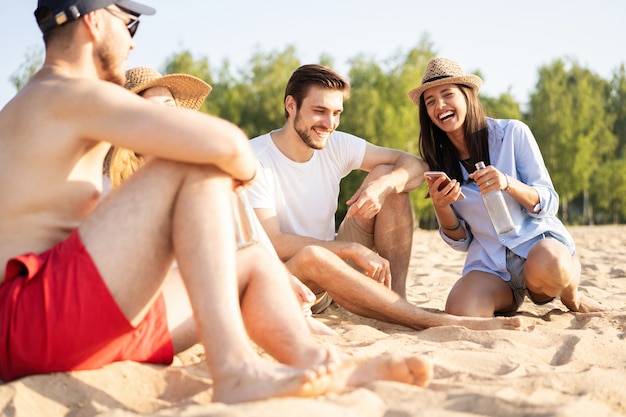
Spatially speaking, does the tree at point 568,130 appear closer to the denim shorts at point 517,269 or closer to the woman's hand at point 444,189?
the denim shorts at point 517,269

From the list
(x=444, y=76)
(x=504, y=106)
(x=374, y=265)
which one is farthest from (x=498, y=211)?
(x=504, y=106)

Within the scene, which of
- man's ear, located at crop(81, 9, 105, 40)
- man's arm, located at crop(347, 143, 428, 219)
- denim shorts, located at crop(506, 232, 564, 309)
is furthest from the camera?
denim shorts, located at crop(506, 232, 564, 309)

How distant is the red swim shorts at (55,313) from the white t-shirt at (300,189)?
6.69 ft

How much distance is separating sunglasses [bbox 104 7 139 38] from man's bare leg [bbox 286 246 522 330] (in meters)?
1.61

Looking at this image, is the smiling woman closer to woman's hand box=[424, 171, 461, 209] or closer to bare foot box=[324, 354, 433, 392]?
woman's hand box=[424, 171, 461, 209]

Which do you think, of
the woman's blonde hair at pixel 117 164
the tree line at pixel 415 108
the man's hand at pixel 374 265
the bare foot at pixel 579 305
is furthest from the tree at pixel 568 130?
the woman's blonde hair at pixel 117 164

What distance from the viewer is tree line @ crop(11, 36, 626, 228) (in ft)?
89.8

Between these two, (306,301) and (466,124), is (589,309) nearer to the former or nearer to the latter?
Result: (466,124)

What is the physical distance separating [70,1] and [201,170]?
0.74 metres

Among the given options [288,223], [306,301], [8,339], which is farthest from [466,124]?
[8,339]

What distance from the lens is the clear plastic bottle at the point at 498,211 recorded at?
12.9 feet

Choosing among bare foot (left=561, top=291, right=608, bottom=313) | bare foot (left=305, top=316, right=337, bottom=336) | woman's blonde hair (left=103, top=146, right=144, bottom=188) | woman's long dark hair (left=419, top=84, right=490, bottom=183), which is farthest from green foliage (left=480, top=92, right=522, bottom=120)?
woman's blonde hair (left=103, top=146, right=144, bottom=188)

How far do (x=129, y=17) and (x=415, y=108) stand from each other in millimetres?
26227

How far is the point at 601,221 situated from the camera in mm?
36188
